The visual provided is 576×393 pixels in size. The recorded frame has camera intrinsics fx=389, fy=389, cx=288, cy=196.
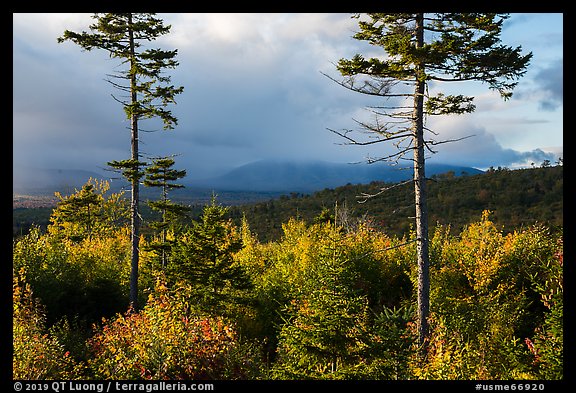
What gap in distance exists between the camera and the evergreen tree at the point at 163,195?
59.3 feet

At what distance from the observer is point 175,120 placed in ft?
61.6

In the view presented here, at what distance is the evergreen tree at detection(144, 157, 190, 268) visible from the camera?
18.1 m

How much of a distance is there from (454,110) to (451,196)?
41314 mm

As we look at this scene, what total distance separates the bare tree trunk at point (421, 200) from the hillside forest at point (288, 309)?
0.46m

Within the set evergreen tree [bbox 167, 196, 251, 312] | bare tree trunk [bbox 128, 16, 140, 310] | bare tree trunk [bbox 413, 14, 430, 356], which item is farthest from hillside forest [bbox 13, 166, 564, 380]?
bare tree trunk [bbox 128, 16, 140, 310]

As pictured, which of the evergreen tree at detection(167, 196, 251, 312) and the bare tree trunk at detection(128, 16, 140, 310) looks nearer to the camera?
the evergreen tree at detection(167, 196, 251, 312)

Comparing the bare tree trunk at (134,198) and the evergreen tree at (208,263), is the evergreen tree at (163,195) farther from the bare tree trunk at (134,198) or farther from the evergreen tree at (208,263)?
the evergreen tree at (208,263)

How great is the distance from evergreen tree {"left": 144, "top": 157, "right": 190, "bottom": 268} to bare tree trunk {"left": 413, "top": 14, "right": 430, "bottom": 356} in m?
10.8

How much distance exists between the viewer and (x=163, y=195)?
19078mm

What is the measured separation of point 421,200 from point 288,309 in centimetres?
562

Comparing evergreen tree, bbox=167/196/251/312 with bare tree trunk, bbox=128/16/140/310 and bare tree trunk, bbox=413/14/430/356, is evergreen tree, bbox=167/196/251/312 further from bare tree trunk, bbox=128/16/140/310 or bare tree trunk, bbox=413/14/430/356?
bare tree trunk, bbox=413/14/430/356

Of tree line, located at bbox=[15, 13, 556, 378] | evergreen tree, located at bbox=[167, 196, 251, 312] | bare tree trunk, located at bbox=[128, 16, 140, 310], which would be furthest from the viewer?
bare tree trunk, located at bbox=[128, 16, 140, 310]
